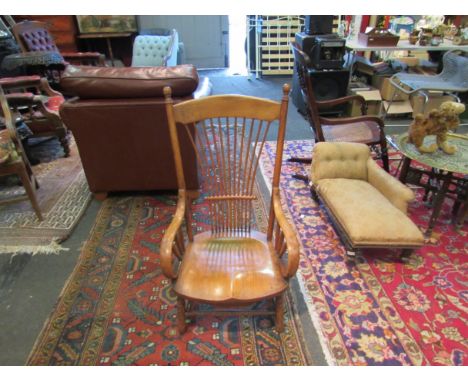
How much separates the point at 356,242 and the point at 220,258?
776 millimetres

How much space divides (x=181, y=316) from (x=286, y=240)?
23.8 inches

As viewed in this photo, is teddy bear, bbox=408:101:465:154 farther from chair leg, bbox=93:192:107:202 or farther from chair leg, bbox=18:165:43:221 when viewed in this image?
chair leg, bbox=18:165:43:221

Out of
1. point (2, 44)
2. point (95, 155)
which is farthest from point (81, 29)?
point (95, 155)

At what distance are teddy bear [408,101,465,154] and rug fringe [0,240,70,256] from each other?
228cm

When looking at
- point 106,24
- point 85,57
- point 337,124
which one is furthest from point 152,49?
point 337,124

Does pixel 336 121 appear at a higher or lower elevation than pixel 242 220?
higher

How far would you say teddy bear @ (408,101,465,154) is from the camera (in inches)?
72.4

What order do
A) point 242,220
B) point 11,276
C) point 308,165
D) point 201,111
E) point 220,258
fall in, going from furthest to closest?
point 308,165 → point 11,276 → point 242,220 → point 220,258 → point 201,111

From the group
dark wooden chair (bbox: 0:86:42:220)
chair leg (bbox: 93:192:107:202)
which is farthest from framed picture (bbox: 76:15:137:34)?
chair leg (bbox: 93:192:107:202)

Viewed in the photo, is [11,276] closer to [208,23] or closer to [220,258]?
[220,258]

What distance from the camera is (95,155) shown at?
217cm

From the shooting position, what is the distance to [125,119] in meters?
2.02

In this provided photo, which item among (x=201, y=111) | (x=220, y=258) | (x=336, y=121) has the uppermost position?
(x=201, y=111)

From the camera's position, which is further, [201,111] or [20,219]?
[20,219]
